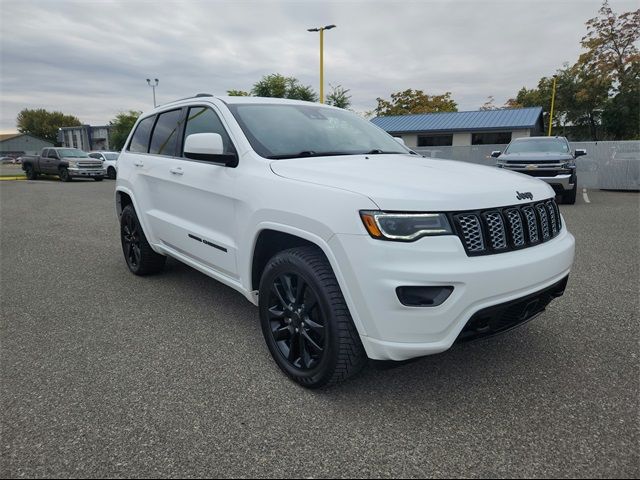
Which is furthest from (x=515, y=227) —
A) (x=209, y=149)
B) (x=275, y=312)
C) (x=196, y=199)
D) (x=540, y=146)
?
(x=540, y=146)

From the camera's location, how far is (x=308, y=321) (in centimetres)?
Result: 257

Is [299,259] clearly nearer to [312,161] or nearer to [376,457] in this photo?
[312,161]

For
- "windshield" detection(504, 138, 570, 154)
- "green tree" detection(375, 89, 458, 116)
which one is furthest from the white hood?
"green tree" detection(375, 89, 458, 116)

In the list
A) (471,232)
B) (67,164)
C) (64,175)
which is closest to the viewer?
(471,232)

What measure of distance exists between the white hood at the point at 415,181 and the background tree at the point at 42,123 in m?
118

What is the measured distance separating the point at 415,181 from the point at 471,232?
0.40 meters

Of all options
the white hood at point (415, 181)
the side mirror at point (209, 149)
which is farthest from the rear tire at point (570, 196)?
the side mirror at point (209, 149)

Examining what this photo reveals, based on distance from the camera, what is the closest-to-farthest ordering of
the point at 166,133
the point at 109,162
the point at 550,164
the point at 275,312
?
the point at 275,312 < the point at 166,133 < the point at 550,164 < the point at 109,162

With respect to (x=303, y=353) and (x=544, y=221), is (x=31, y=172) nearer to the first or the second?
(x=303, y=353)

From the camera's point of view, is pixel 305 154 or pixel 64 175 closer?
pixel 305 154

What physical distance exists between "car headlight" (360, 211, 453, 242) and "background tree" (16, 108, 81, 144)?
119135 mm

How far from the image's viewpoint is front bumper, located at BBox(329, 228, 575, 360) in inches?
83.7

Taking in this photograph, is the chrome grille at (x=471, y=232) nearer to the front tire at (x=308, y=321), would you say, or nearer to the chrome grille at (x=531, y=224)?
the chrome grille at (x=531, y=224)

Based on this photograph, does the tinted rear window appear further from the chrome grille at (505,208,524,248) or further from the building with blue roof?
the building with blue roof
